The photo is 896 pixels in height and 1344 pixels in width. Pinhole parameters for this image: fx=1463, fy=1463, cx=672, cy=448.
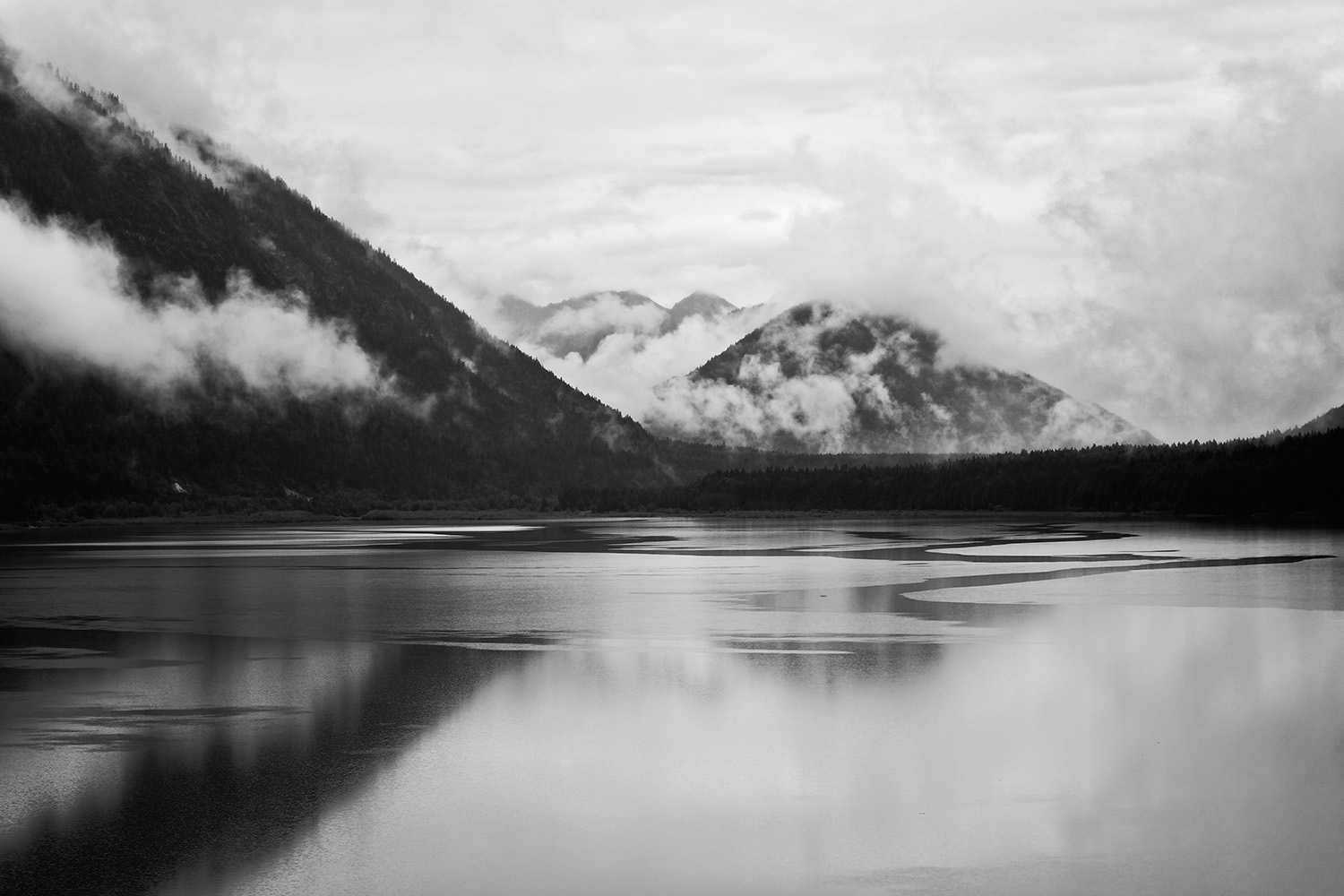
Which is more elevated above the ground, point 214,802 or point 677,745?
point 214,802

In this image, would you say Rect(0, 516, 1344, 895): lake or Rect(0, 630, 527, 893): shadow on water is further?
Rect(0, 516, 1344, 895): lake

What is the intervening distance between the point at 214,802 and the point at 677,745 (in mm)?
8354

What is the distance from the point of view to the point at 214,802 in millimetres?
21750

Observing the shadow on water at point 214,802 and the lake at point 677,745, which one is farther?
the lake at point 677,745

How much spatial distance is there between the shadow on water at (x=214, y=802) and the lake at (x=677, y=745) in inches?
3.0

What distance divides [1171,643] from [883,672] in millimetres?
10563

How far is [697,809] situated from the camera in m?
21.7

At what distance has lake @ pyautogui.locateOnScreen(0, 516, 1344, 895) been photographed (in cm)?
1880

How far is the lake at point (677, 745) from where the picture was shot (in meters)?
18.8

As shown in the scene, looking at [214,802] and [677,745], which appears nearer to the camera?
[214,802]

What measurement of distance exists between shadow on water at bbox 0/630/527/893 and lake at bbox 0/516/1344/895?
0.08 m

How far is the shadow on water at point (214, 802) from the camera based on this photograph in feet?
60.6

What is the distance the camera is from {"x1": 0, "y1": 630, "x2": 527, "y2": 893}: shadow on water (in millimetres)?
18469

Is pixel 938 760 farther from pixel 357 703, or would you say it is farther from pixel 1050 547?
pixel 1050 547
